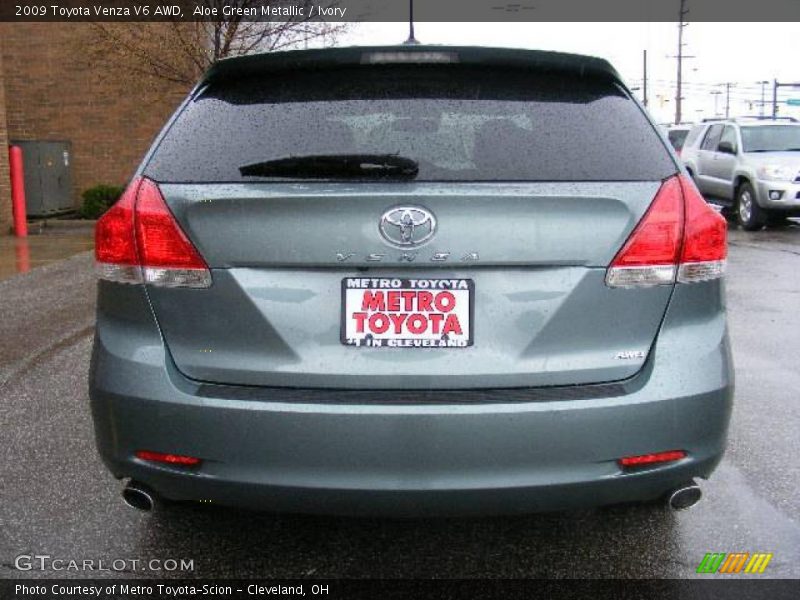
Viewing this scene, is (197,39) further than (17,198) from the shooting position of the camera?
Yes

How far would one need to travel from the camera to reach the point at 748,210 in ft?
51.2

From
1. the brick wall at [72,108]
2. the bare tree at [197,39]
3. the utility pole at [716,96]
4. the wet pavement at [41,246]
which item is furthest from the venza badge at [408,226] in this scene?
the utility pole at [716,96]

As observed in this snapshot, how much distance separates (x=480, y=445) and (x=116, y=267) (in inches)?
48.0

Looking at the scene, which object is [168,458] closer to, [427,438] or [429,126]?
[427,438]

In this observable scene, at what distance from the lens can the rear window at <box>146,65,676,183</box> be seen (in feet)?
8.42

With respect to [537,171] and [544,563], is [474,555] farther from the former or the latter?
[537,171]

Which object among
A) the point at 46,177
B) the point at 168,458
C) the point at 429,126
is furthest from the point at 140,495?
the point at 46,177

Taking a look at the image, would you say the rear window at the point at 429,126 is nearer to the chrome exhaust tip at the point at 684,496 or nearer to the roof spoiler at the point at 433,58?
the roof spoiler at the point at 433,58

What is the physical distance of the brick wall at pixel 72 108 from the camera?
59.7 feet

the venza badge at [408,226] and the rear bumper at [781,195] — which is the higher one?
the venza badge at [408,226]

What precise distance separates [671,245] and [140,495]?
5.83ft

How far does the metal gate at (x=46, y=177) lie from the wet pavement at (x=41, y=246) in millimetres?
1996

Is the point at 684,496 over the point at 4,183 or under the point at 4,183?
under

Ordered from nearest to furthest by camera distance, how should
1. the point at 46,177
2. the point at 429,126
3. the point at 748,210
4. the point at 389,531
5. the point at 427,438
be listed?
the point at 427,438
the point at 429,126
the point at 389,531
the point at 748,210
the point at 46,177
